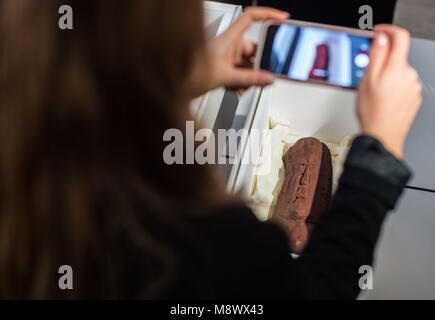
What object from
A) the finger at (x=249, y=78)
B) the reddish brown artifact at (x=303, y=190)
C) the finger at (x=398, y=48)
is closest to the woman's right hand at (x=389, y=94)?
the finger at (x=398, y=48)

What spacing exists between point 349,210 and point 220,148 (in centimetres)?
41

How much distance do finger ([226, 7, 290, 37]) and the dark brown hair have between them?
0.85ft

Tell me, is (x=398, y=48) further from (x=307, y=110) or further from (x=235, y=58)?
(x=307, y=110)

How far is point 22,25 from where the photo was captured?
0.28 m

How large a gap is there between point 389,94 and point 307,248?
22cm

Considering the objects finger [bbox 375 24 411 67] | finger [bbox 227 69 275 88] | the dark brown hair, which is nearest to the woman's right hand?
finger [bbox 375 24 411 67]

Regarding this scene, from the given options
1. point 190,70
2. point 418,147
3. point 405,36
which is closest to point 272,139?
point 418,147

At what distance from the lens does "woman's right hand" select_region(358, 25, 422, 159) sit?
46 centimetres

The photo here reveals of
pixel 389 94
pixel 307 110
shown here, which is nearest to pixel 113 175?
pixel 389 94

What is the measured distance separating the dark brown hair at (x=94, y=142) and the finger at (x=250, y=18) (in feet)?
0.85

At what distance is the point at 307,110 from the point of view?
93 cm

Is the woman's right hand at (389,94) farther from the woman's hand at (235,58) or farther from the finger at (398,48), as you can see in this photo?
the woman's hand at (235,58)

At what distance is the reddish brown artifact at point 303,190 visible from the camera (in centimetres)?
78

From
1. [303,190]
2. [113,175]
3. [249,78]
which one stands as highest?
[249,78]
